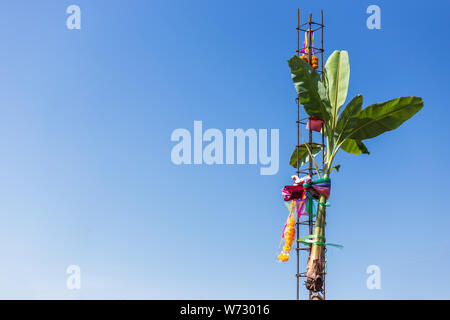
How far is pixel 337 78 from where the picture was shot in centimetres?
1936

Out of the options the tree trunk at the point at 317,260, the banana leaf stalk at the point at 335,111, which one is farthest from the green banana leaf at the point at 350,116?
the tree trunk at the point at 317,260

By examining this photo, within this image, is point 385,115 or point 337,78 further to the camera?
point 337,78

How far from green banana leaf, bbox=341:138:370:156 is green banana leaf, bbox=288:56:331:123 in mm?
1684

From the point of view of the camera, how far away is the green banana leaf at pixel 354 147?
2031 cm

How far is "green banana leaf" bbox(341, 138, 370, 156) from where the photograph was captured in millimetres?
20312

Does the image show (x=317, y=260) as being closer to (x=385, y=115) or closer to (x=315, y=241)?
(x=315, y=241)

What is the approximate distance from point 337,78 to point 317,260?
5.67 meters

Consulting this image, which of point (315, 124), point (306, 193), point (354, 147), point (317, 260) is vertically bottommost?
point (317, 260)

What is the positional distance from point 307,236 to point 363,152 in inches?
148

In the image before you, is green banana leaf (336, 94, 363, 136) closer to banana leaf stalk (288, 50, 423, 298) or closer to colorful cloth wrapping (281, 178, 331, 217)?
banana leaf stalk (288, 50, 423, 298)

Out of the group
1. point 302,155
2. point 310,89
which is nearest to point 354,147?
point 302,155
